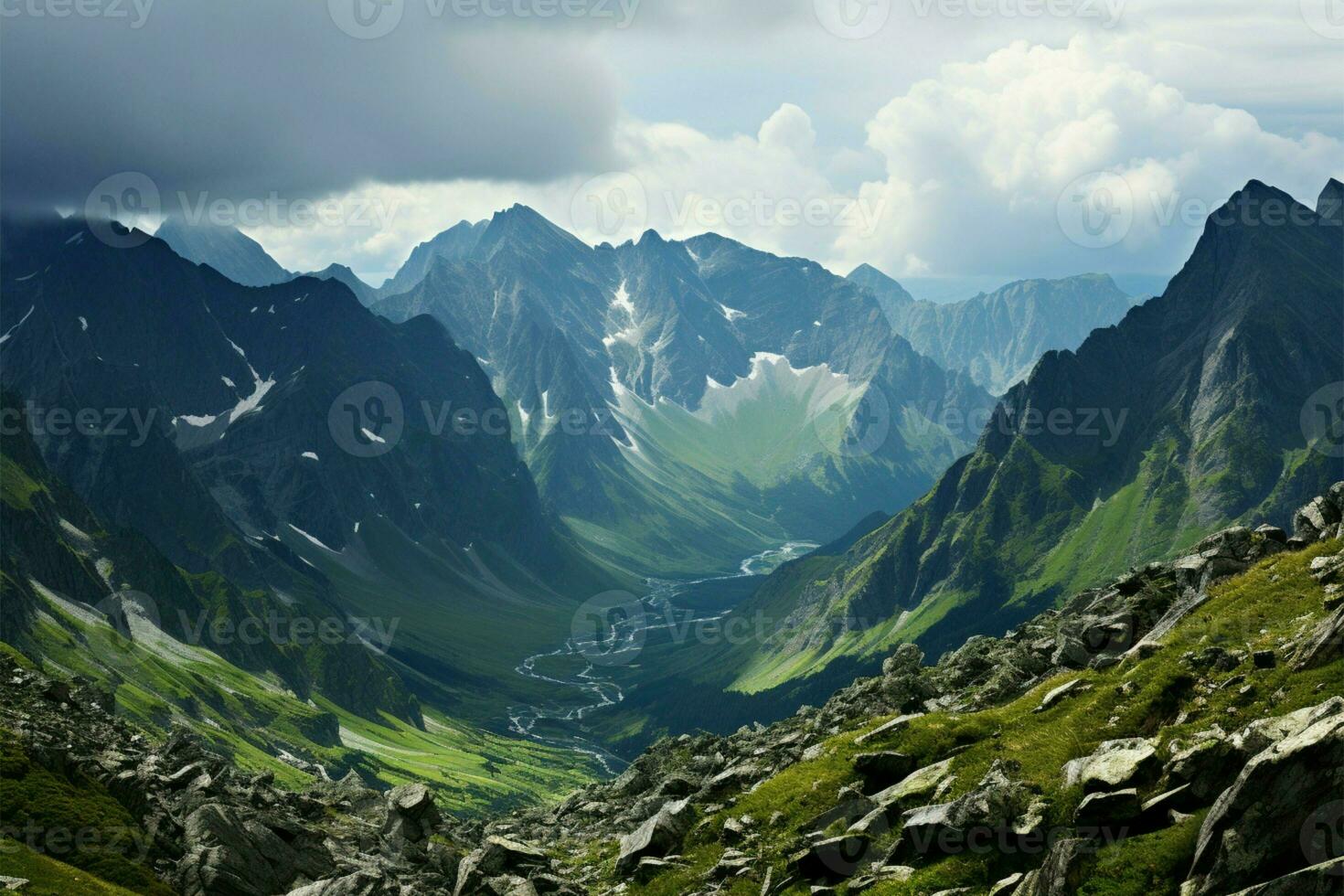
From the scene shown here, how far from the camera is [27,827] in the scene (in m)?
37.7

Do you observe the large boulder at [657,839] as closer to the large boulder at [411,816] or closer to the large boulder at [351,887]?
the large boulder at [351,887]

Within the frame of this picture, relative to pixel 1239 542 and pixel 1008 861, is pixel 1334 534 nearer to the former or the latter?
pixel 1239 542

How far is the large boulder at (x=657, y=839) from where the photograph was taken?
4028 centimetres

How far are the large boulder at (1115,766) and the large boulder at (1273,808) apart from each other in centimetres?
428

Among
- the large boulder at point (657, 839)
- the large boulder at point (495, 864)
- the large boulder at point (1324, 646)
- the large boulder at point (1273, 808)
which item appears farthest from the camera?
the large boulder at point (657, 839)

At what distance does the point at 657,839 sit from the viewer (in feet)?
133

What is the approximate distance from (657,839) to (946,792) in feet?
42.6

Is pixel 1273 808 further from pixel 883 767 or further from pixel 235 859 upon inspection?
pixel 235 859

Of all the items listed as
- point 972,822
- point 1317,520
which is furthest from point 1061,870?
point 1317,520

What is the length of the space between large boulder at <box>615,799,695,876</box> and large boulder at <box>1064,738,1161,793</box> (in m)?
17.0

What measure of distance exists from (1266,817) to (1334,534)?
24.4 meters

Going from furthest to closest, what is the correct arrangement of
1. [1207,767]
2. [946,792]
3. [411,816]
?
[411,816] → [946,792] → [1207,767]

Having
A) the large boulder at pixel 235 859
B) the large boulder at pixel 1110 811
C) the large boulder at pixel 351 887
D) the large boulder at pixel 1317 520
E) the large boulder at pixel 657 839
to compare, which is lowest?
the large boulder at pixel 657 839

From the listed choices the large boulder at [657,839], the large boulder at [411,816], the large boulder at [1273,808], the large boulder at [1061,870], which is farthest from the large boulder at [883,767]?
A: the large boulder at [411,816]
